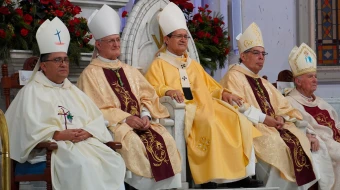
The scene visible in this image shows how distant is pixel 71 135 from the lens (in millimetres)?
6734

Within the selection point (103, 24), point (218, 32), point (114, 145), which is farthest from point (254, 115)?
point (114, 145)

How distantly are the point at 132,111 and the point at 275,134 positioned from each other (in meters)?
1.32

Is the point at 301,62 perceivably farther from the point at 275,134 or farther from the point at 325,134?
the point at 275,134

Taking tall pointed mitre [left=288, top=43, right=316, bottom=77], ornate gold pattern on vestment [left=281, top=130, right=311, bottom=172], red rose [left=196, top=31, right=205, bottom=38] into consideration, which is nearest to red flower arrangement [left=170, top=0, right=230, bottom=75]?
red rose [left=196, top=31, right=205, bottom=38]

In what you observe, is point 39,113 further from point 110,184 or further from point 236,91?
point 236,91

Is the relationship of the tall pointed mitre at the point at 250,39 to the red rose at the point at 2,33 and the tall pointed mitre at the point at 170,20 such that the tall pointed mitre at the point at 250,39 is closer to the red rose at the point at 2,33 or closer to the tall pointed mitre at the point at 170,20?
the tall pointed mitre at the point at 170,20

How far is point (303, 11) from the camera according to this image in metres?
10.8

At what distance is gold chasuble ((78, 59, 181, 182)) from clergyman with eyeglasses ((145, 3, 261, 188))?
0.22 metres

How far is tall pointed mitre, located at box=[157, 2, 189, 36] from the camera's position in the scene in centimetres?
807

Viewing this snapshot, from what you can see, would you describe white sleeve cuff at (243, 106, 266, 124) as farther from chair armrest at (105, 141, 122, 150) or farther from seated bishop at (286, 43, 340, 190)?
chair armrest at (105, 141, 122, 150)

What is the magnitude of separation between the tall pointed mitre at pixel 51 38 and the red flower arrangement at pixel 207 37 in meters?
2.03

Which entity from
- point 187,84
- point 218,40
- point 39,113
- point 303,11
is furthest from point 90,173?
point 303,11

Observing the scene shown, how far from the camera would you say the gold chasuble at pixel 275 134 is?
7.98m

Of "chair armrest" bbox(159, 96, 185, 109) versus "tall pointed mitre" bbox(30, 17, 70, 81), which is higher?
"tall pointed mitre" bbox(30, 17, 70, 81)
